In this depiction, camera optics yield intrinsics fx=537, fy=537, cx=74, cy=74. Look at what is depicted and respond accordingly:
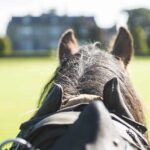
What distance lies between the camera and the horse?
3.93 ft

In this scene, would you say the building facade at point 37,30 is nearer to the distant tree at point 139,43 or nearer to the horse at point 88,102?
the distant tree at point 139,43

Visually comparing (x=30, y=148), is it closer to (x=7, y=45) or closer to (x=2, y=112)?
(x=2, y=112)

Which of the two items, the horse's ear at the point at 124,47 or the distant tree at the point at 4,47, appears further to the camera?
the distant tree at the point at 4,47

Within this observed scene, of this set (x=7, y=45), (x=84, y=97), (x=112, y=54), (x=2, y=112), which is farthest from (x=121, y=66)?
(x=7, y=45)

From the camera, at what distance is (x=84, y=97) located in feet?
5.11

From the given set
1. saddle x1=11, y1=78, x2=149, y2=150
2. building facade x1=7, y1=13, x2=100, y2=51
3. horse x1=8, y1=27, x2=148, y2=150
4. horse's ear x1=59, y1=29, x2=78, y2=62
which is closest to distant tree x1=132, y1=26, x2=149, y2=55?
building facade x1=7, y1=13, x2=100, y2=51

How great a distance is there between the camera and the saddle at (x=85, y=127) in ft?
3.87

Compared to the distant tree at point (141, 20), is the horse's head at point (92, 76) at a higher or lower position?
higher

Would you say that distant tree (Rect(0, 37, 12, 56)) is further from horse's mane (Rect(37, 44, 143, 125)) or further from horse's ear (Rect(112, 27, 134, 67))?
horse's mane (Rect(37, 44, 143, 125))

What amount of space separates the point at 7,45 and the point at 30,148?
45907 mm

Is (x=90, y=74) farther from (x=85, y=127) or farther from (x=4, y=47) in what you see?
(x=4, y=47)

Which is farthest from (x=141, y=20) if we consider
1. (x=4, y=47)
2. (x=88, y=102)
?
(x=88, y=102)

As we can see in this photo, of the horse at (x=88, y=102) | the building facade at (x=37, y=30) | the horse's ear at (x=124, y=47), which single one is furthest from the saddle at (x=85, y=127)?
the building facade at (x=37, y=30)

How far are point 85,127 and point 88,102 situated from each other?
333mm
